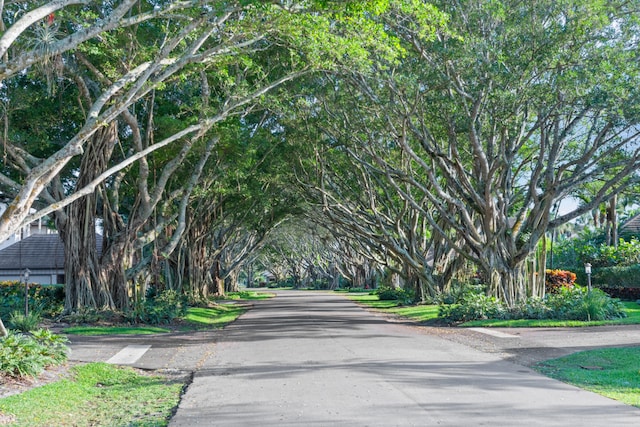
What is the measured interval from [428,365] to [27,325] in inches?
450

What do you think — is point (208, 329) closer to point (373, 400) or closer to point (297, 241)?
point (373, 400)

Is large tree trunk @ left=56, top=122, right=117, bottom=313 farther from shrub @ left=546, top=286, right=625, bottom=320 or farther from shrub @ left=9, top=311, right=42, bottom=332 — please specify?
shrub @ left=546, top=286, right=625, bottom=320

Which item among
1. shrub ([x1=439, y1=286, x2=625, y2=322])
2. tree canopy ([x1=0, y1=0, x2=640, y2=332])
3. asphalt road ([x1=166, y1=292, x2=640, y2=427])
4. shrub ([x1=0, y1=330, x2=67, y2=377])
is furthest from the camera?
shrub ([x1=439, y1=286, x2=625, y2=322])

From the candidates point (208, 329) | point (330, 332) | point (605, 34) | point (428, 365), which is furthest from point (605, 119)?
point (208, 329)

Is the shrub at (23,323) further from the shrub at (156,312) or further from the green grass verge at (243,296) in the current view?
the green grass verge at (243,296)

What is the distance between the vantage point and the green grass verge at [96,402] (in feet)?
26.9

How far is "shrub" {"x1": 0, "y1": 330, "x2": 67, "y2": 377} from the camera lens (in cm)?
1002

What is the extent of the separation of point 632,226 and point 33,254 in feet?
131

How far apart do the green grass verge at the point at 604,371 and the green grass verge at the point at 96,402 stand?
19.1 feet

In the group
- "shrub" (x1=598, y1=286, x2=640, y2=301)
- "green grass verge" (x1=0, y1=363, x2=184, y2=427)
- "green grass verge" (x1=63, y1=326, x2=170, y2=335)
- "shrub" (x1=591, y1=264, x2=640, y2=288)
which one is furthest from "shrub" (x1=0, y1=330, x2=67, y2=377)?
"shrub" (x1=591, y1=264, x2=640, y2=288)

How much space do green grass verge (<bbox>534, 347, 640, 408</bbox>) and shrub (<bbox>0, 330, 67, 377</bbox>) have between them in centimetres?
789

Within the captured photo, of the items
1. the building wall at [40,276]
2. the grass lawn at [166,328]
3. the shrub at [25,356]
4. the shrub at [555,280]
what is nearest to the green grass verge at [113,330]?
the grass lawn at [166,328]

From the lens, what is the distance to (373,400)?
8859 mm

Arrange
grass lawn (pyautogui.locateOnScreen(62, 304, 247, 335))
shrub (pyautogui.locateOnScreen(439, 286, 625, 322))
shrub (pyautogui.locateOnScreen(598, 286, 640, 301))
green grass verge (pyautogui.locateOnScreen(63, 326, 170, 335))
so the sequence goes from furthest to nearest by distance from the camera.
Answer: shrub (pyautogui.locateOnScreen(598, 286, 640, 301)) < shrub (pyautogui.locateOnScreen(439, 286, 625, 322)) < grass lawn (pyautogui.locateOnScreen(62, 304, 247, 335)) < green grass verge (pyautogui.locateOnScreen(63, 326, 170, 335))
